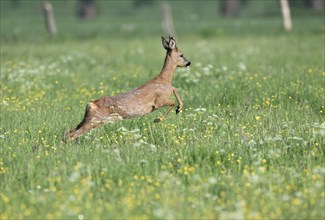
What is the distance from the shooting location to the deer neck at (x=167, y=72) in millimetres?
10086

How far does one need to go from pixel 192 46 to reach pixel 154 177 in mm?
19899

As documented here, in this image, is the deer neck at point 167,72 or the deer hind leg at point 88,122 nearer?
the deer hind leg at point 88,122

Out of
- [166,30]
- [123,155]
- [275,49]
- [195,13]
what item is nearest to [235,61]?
[275,49]

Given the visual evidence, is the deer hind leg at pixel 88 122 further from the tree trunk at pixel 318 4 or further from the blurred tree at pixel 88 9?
the blurred tree at pixel 88 9

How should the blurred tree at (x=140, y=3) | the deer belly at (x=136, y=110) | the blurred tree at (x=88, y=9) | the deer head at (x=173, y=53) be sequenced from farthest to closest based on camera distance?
the blurred tree at (x=140, y=3), the blurred tree at (x=88, y=9), the deer head at (x=173, y=53), the deer belly at (x=136, y=110)

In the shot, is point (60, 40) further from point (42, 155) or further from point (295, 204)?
point (295, 204)

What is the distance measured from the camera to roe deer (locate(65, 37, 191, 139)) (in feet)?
29.8

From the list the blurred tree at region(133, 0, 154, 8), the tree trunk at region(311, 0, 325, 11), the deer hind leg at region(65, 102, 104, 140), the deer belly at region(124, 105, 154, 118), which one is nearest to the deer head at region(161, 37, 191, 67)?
the deer belly at region(124, 105, 154, 118)

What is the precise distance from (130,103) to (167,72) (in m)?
1.01

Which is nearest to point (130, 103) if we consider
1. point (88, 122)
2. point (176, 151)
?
point (88, 122)

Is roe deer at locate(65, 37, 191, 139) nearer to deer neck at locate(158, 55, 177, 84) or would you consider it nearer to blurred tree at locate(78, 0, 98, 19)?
deer neck at locate(158, 55, 177, 84)

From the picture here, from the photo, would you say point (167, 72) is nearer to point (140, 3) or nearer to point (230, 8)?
point (230, 8)

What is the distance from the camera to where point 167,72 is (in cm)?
1018

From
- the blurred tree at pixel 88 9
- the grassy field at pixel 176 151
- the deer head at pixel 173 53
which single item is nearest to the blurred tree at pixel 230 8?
the blurred tree at pixel 88 9
